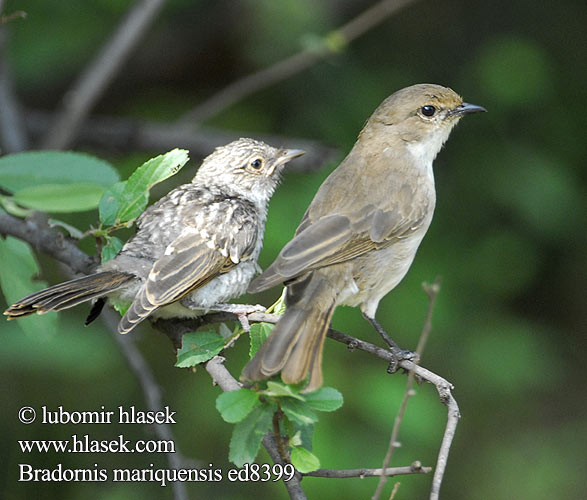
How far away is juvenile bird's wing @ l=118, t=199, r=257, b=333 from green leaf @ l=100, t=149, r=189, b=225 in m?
0.26

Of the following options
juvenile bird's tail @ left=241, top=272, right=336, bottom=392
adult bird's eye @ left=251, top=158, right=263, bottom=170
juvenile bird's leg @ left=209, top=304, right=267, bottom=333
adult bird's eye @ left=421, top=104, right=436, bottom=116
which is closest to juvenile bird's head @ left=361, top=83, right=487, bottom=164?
adult bird's eye @ left=421, top=104, right=436, bottom=116

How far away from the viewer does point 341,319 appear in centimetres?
516

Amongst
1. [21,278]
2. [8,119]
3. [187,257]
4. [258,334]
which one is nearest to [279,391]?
[258,334]

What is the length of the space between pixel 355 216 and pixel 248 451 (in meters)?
1.38

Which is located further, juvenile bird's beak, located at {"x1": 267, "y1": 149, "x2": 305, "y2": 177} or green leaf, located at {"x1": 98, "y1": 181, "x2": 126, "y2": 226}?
juvenile bird's beak, located at {"x1": 267, "y1": 149, "x2": 305, "y2": 177}

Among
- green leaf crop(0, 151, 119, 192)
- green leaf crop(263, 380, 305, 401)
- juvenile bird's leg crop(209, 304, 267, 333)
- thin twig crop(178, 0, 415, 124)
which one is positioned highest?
thin twig crop(178, 0, 415, 124)

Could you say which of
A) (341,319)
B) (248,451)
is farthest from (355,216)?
(341,319)

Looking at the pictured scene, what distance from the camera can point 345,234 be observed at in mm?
3400

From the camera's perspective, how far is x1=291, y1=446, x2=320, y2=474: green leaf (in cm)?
247

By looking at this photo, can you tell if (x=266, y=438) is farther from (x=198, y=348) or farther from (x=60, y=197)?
(x=60, y=197)

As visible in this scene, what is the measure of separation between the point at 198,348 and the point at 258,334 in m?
0.22

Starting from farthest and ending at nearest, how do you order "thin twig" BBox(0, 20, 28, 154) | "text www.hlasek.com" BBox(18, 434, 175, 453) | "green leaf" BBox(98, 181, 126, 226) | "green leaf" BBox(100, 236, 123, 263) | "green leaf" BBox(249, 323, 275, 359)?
"thin twig" BBox(0, 20, 28, 154) < "text www.hlasek.com" BBox(18, 434, 175, 453) < "green leaf" BBox(100, 236, 123, 263) < "green leaf" BBox(98, 181, 126, 226) < "green leaf" BBox(249, 323, 275, 359)

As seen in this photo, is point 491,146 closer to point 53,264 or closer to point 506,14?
point 506,14

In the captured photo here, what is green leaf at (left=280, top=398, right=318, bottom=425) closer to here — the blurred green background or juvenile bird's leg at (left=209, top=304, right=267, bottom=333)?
juvenile bird's leg at (left=209, top=304, right=267, bottom=333)
